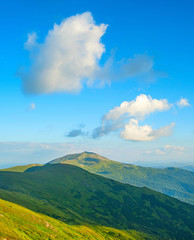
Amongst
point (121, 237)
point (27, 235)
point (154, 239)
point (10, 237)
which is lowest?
point (154, 239)

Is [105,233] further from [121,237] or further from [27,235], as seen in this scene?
[27,235]

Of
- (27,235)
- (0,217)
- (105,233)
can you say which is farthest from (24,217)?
(105,233)

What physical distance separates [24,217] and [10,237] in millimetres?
34309

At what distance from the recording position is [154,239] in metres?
198

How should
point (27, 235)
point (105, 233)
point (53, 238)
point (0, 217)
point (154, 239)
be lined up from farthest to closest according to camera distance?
point (154, 239) < point (105, 233) < point (53, 238) < point (0, 217) < point (27, 235)

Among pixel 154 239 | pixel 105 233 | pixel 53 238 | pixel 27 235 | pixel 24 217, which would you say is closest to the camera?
pixel 27 235

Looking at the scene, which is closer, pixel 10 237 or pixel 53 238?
pixel 10 237

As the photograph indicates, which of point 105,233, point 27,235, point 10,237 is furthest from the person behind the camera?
point 105,233

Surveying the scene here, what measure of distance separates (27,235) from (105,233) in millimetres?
85772

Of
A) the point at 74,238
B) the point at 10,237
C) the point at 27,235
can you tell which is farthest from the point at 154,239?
the point at 10,237

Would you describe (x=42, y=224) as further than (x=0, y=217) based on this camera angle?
Yes

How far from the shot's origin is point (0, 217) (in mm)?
65062

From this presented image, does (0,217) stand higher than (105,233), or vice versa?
(0,217)

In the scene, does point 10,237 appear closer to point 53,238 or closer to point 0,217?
point 0,217
